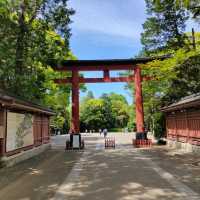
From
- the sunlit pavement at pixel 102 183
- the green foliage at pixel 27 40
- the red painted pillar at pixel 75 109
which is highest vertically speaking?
the green foliage at pixel 27 40

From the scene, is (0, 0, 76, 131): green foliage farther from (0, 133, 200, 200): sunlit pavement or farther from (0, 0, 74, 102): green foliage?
(0, 133, 200, 200): sunlit pavement

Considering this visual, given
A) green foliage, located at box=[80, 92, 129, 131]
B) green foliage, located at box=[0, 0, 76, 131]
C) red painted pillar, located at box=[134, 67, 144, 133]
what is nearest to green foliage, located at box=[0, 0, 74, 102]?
green foliage, located at box=[0, 0, 76, 131]

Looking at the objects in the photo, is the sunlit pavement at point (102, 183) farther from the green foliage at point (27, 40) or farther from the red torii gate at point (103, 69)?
the red torii gate at point (103, 69)

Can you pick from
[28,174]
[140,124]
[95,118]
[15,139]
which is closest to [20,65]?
[15,139]

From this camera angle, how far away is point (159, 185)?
972cm

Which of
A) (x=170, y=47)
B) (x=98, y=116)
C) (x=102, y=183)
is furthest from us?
(x=98, y=116)

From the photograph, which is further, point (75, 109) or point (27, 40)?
point (75, 109)

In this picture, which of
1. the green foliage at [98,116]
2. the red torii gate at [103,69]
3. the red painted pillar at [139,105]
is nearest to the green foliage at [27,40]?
the red torii gate at [103,69]

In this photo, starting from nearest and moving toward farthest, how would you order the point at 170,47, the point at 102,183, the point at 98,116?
the point at 102,183 < the point at 170,47 < the point at 98,116

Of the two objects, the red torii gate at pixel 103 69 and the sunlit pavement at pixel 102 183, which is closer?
the sunlit pavement at pixel 102 183

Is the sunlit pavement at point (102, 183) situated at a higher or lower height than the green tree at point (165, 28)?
lower

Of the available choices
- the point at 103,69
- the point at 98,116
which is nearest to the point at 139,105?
the point at 103,69

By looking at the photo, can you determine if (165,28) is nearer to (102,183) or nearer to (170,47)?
(170,47)

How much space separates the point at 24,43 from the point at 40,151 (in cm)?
799
